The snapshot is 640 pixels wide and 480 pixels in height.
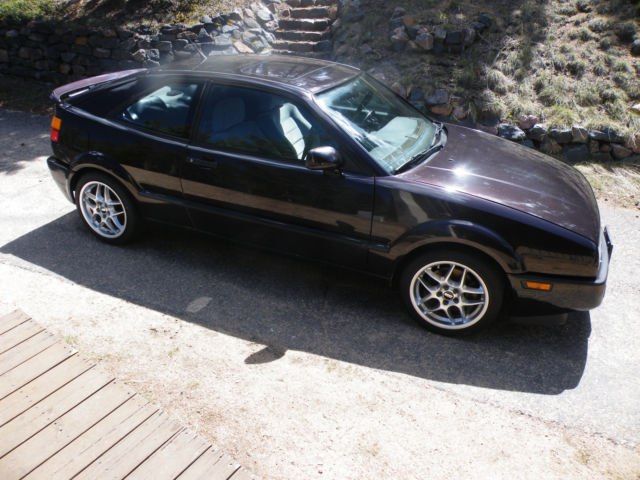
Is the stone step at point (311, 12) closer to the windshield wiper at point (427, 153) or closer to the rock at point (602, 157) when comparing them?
the rock at point (602, 157)

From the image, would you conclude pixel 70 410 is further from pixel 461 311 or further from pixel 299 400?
pixel 461 311

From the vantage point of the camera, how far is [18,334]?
3.52 meters

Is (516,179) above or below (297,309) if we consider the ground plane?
above

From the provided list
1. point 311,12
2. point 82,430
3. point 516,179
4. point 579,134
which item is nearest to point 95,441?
point 82,430

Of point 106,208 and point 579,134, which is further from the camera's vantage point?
point 579,134

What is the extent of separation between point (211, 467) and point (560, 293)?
2378 mm

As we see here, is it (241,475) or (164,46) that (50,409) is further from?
(164,46)

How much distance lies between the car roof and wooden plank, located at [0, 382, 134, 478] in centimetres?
247

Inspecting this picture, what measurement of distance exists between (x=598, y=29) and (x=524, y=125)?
9.23 ft

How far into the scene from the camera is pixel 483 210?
3.42 m

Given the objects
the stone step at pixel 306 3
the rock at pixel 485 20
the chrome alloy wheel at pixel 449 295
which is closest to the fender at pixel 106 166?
the chrome alloy wheel at pixel 449 295

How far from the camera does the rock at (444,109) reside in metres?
7.45

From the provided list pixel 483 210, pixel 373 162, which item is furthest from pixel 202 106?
pixel 483 210

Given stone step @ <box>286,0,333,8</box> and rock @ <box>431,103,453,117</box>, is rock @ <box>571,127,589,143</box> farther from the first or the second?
stone step @ <box>286,0,333,8</box>
